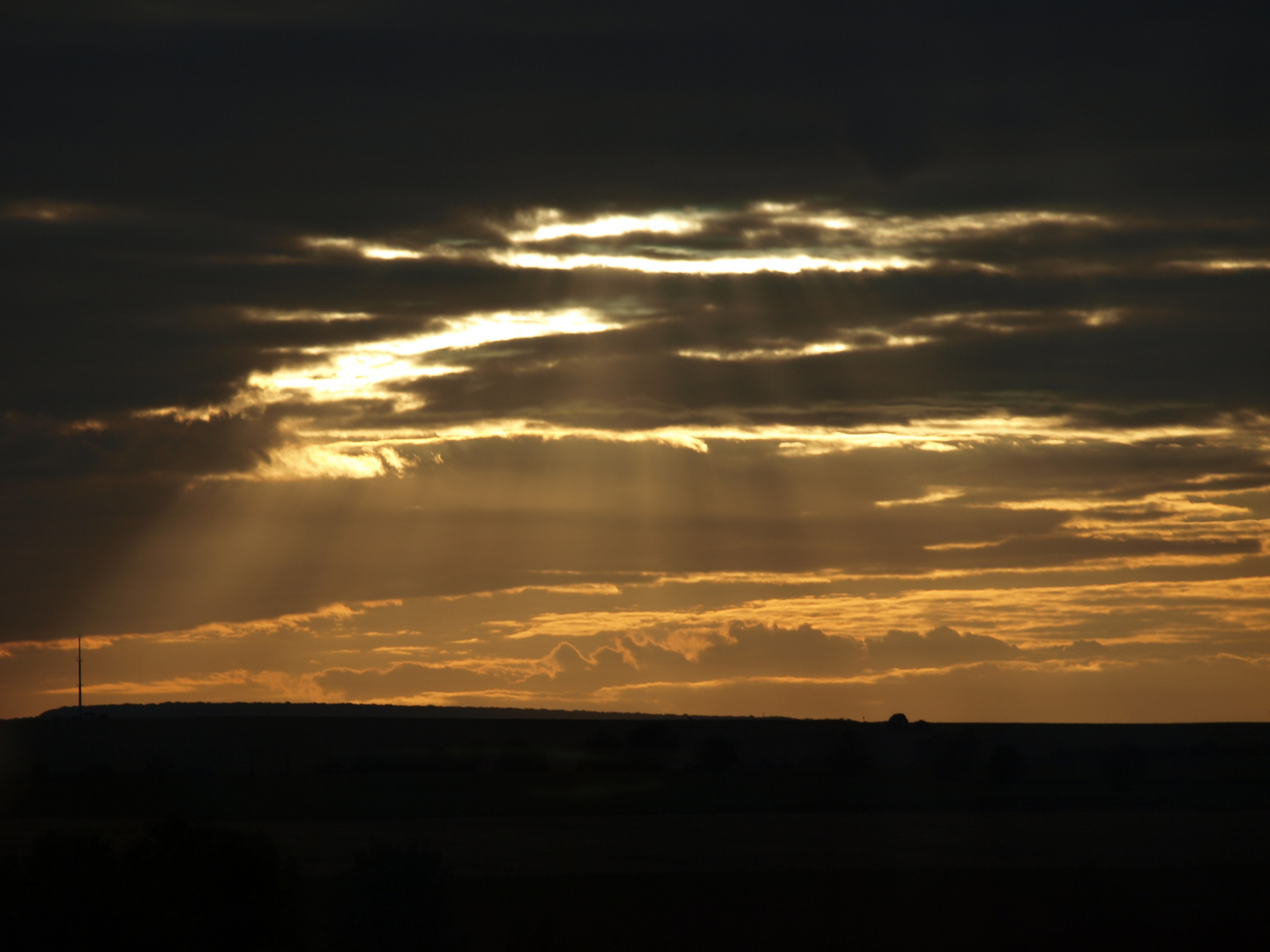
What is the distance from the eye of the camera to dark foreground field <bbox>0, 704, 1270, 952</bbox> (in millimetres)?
52688

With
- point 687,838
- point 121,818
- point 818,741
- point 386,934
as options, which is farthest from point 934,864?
point 818,741

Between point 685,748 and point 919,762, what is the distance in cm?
2569

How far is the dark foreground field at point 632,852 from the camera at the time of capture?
173 ft

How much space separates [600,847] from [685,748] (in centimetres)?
9797

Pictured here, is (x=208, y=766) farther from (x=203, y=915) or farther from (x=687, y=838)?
(x=203, y=915)

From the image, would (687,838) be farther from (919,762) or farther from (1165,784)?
(919,762)

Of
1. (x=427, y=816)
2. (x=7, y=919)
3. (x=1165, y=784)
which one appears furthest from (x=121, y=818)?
(x=1165, y=784)

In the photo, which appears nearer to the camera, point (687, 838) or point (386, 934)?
point (386, 934)

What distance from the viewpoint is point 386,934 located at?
5222cm

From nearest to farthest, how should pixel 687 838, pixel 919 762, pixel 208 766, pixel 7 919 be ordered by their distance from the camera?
pixel 7 919 → pixel 687 838 → pixel 208 766 → pixel 919 762

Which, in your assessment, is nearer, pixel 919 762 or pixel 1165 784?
pixel 1165 784

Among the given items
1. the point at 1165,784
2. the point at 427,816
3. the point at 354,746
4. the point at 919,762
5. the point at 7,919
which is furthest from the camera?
the point at 354,746

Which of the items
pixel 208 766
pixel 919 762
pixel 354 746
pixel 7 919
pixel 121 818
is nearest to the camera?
pixel 7 919

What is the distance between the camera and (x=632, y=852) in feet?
251
